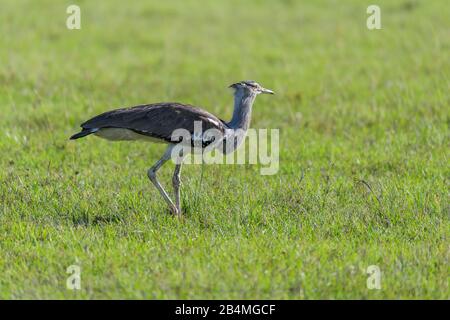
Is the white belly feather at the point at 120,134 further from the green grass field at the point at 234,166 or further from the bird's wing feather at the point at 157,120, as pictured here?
the green grass field at the point at 234,166

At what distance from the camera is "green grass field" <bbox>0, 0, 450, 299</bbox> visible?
17.5 ft

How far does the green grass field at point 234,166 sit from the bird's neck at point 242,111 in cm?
55

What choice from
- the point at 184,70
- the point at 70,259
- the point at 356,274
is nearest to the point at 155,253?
the point at 70,259

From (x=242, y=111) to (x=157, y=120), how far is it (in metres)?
0.73

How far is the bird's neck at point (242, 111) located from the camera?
6.83m

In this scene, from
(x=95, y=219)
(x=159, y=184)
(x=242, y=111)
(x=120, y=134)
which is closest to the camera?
(x=95, y=219)

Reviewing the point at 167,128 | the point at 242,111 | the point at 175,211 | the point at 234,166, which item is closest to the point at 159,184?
the point at 175,211

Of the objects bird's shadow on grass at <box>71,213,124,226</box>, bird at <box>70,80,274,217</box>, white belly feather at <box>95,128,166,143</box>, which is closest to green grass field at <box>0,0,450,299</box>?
bird's shadow on grass at <box>71,213,124,226</box>

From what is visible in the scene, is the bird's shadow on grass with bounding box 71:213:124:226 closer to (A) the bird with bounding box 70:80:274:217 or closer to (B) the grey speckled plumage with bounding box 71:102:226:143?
(A) the bird with bounding box 70:80:274:217

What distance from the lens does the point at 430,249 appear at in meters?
5.66

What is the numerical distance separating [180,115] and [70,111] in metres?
3.43

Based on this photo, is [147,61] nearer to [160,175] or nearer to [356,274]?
[160,175]

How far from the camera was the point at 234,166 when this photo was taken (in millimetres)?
7867

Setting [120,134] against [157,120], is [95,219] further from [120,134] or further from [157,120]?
[157,120]
